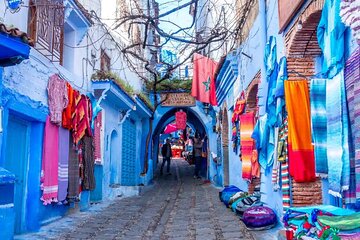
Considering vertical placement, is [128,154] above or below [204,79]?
below

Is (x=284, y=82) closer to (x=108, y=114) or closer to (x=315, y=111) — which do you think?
(x=315, y=111)

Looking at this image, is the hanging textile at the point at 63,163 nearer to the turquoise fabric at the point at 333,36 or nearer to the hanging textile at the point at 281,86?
the hanging textile at the point at 281,86

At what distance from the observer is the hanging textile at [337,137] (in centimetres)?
382

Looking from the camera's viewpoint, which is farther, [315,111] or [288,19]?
[288,19]

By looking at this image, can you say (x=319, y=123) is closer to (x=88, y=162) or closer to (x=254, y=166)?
(x=254, y=166)

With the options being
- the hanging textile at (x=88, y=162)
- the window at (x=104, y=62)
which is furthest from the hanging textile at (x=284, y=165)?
the window at (x=104, y=62)

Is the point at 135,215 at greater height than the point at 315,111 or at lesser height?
lesser

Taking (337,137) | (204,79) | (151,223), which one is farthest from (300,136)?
(204,79)

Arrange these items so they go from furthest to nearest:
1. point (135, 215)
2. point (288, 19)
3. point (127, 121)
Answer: point (127, 121) → point (135, 215) → point (288, 19)

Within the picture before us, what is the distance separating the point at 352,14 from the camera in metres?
3.22

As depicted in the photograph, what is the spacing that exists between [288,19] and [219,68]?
19.0ft

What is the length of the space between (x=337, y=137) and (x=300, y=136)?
1167 mm

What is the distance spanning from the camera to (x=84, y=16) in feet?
27.9

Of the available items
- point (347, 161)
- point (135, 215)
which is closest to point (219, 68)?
point (135, 215)
